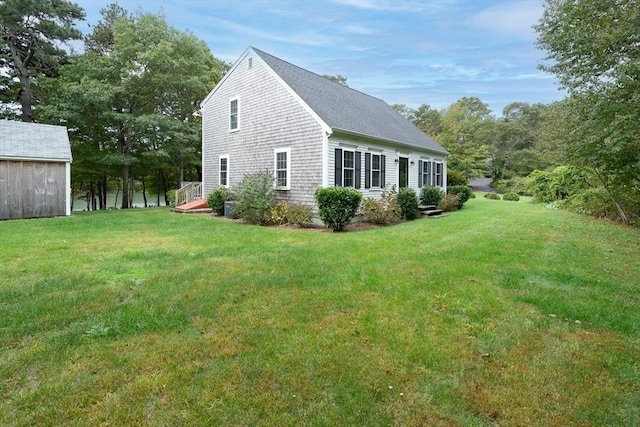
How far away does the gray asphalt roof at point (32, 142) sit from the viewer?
12.4 meters

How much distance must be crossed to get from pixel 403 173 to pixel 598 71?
311 inches

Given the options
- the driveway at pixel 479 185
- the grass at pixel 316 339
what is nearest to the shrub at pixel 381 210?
the grass at pixel 316 339

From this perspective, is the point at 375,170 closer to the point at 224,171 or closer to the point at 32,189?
the point at 224,171

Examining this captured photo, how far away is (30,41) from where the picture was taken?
19094 millimetres

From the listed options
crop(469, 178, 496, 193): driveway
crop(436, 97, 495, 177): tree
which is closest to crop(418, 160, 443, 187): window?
crop(436, 97, 495, 177): tree

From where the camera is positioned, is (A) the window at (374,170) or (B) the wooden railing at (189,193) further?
(B) the wooden railing at (189,193)

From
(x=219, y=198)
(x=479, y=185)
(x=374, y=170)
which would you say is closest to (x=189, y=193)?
(x=219, y=198)

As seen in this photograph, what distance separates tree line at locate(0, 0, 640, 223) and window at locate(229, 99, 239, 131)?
524 cm

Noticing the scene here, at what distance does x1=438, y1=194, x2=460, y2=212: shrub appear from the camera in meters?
16.5

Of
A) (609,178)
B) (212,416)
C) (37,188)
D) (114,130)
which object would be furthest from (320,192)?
(114,130)

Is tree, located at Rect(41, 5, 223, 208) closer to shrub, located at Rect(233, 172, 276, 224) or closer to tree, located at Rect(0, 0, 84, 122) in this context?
tree, located at Rect(0, 0, 84, 122)

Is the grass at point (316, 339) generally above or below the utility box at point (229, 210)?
below

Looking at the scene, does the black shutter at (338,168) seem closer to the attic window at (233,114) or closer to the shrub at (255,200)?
the shrub at (255,200)

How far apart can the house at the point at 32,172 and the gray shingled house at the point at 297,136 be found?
563 cm
